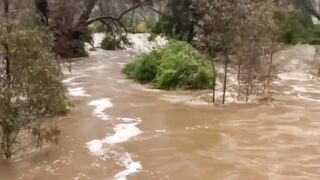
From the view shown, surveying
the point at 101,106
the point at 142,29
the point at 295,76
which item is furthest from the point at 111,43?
the point at 101,106

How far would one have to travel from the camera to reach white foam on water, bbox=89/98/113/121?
45.9ft

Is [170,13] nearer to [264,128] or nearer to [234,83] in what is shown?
[234,83]

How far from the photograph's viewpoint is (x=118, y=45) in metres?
33.6

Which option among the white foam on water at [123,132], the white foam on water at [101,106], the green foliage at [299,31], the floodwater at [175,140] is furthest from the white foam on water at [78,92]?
the green foliage at [299,31]

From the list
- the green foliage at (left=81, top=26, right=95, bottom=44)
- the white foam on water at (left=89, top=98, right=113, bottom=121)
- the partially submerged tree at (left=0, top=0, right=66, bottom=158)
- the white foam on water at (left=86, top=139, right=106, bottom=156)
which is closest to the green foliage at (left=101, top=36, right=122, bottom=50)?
the green foliage at (left=81, top=26, right=95, bottom=44)

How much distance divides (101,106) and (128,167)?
593 centimetres

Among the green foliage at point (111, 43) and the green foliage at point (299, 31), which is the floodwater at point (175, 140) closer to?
the green foliage at point (111, 43)

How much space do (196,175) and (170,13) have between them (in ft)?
66.9

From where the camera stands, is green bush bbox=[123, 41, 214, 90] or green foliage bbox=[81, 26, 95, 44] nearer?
green bush bbox=[123, 41, 214, 90]

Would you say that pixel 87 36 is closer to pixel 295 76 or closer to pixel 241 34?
pixel 295 76

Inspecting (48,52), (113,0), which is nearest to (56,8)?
(113,0)

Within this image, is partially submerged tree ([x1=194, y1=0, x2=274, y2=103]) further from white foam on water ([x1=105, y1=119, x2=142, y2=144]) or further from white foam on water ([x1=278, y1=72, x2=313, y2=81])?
white foam on water ([x1=278, y1=72, x2=313, y2=81])

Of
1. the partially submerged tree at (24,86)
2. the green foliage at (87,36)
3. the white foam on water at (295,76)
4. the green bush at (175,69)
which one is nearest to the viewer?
the partially submerged tree at (24,86)

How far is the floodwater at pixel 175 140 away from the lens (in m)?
9.43
